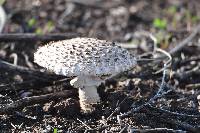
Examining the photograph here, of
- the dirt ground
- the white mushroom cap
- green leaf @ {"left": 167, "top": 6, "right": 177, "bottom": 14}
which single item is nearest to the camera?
the white mushroom cap

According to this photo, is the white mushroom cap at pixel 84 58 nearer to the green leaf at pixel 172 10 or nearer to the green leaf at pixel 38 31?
the green leaf at pixel 38 31

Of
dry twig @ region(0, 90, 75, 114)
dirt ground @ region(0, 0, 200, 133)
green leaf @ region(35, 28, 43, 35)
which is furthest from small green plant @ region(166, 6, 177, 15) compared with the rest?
dry twig @ region(0, 90, 75, 114)

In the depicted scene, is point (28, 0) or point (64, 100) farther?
point (28, 0)

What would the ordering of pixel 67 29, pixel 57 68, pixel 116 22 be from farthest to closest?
pixel 116 22 → pixel 67 29 → pixel 57 68

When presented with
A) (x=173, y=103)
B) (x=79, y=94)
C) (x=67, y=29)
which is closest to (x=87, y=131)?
(x=79, y=94)

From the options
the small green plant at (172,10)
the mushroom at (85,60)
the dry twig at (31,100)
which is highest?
the small green plant at (172,10)

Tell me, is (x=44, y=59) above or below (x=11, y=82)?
above

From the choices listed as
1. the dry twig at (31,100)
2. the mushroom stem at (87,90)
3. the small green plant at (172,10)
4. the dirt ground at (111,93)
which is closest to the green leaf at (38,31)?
the dirt ground at (111,93)

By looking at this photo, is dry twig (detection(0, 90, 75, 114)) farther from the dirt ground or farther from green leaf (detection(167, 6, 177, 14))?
green leaf (detection(167, 6, 177, 14))

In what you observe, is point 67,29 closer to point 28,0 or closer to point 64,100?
point 28,0
